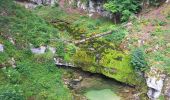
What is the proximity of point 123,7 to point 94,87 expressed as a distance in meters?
9.62

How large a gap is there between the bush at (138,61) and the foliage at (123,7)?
21.6 feet

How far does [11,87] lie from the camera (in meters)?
21.3

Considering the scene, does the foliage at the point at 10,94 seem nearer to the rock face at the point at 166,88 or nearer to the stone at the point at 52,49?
the stone at the point at 52,49

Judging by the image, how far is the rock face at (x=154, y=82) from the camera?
2342cm

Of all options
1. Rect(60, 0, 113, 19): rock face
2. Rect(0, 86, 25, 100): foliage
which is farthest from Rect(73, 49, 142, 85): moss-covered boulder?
Rect(60, 0, 113, 19): rock face

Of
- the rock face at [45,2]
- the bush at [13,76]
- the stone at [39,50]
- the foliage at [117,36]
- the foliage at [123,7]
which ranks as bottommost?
the bush at [13,76]

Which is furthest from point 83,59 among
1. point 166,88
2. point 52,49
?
point 166,88

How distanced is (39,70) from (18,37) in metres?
3.55

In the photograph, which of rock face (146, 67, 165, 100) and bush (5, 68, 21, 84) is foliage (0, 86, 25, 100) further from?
rock face (146, 67, 165, 100)

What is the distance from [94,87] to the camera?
2525cm

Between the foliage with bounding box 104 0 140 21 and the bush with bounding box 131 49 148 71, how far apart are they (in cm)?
658

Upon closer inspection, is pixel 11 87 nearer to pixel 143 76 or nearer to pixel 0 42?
pixel 0 42

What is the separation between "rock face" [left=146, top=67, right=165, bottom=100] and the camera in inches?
922

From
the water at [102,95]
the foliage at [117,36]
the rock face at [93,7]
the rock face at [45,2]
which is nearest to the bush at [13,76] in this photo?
the water at [102,95]
